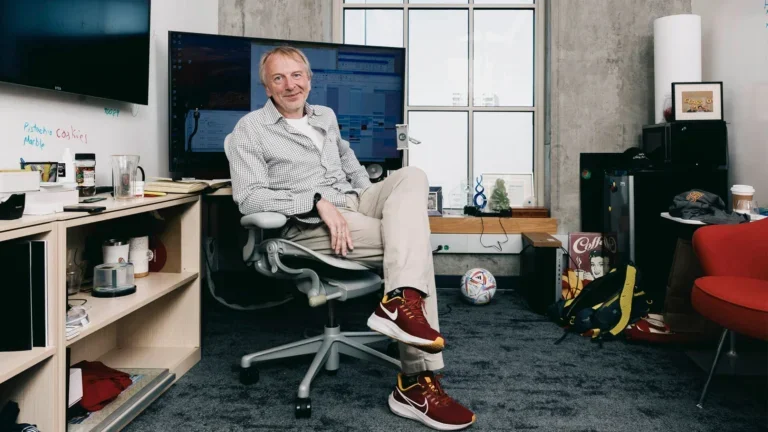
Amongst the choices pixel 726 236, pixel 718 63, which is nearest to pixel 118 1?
pixel 726 236

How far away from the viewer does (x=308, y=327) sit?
270 centimetres

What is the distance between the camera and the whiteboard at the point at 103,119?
1723 mm

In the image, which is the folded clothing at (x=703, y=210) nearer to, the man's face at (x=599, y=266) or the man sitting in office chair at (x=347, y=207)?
the man's face at (x=599, y=266)

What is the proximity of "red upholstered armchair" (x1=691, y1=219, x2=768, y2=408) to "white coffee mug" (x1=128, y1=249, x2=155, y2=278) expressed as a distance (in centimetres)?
197

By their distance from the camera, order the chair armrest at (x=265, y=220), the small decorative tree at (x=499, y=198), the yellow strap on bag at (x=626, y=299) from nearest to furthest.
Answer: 1. the chair armrest at (x=265, y=220)
2. the yellow strap on bag at (x=626, y=299)
3. the small decorative tree at (x=499, y=198)

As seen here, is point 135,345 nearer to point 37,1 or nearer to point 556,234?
point 37,1

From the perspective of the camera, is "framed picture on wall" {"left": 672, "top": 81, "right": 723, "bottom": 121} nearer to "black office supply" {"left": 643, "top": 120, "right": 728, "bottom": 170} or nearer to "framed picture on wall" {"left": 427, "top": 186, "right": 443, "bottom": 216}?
"black office supply" {"left": 643, "top": 120, "right": 728, "bottom": 170}

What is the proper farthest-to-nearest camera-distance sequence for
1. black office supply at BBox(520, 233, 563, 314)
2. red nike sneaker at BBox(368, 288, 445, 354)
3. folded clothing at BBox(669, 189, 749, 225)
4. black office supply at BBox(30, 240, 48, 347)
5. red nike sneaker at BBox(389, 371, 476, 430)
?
black office supply at BBox(520, 233, 563, 314)
folded clothing at BBox(669, 189, 749, 225)
red nike sneaker at BBox(389, 371, 476, 430)
red nike sneaker at BBox(368, 288, 445, 354)
black office supply at BBox(30, 240, 48, 347)

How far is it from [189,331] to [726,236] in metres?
2.04

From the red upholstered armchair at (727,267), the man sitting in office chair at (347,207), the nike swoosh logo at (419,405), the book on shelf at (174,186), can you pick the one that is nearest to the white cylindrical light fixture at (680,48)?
the red upholstered armchair at (727,267)

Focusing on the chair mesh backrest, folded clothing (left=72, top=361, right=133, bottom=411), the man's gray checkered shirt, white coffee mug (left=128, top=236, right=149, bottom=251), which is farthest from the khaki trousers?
the chair mesh backrest

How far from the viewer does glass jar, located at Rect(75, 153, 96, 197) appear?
1825mm

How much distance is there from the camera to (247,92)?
2.82 m

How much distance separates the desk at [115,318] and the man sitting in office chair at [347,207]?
36 cm
